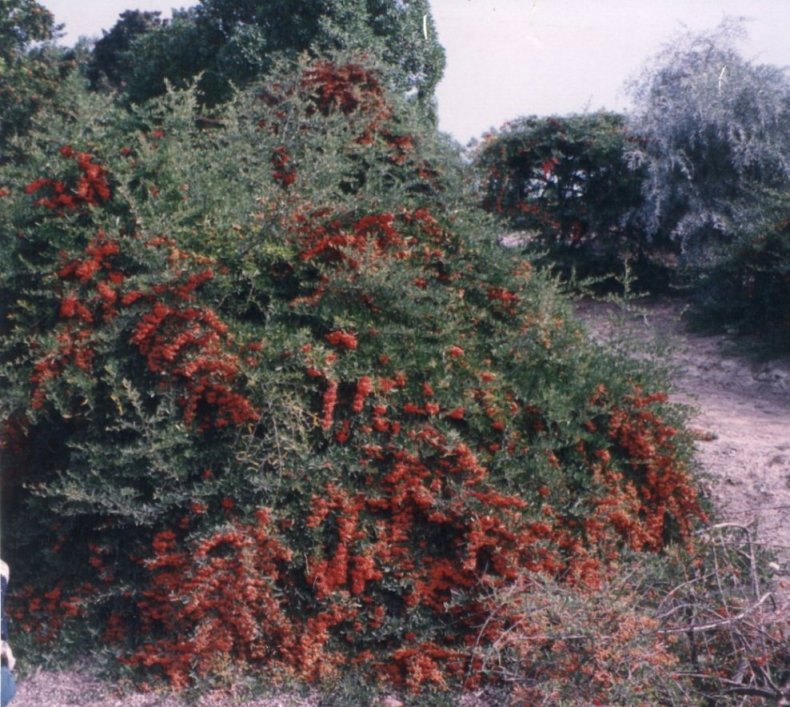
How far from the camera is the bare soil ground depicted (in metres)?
4.03

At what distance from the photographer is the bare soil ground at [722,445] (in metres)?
4.03

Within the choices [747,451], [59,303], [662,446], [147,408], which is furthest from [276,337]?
[747,451]

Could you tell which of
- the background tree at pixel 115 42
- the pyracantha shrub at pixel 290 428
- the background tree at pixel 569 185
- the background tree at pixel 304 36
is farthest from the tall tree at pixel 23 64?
the pyracantha shrub at pixel 290 428

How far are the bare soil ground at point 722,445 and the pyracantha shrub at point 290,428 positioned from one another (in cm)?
18

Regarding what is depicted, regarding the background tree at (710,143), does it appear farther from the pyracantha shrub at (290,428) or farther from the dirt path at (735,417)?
the pyracantha shrub at (290,428)

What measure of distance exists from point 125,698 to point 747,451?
404cm

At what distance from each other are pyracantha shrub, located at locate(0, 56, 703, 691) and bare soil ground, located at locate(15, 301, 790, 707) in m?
0.18

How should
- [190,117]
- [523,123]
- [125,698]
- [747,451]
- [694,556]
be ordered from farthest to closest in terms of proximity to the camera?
[523,123] → [747,451] → [190,117] → [694,556] → [125,698]

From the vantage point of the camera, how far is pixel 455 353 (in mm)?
4348

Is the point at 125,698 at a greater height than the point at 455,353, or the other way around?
the point at 455,353

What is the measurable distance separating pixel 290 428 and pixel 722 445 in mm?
3452

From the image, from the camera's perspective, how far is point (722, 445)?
6.34 metres

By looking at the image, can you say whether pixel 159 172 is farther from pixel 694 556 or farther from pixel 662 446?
pixel 694 556

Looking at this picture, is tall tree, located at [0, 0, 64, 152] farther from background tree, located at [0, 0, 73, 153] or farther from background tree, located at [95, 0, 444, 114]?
background tree, located at [95, 0, 444, 114]
